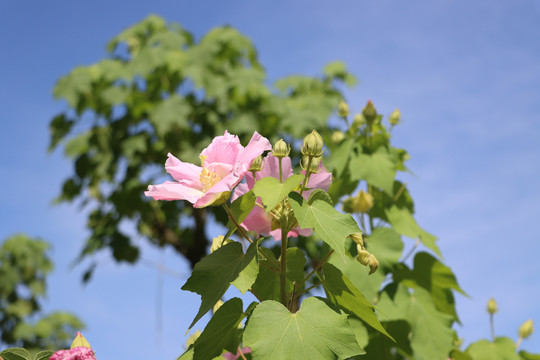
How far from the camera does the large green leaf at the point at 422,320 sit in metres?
1.47

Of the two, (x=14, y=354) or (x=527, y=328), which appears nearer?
(x=14, y=354)

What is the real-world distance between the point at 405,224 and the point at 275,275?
75 cm

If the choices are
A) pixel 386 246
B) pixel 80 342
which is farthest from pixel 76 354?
pixel 386 246

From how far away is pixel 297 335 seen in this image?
2.56 ft

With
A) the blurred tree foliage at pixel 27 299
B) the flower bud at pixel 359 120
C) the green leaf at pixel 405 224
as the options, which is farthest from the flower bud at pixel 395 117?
the blurred tree foliage at pixel 27 299

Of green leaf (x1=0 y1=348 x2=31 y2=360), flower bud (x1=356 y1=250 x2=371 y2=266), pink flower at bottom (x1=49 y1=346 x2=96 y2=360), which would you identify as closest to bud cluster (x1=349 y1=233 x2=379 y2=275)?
flower bud (x1=356 y1=250 x2=371 y2=266)

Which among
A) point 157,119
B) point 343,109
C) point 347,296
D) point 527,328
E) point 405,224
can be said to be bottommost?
point 347,296

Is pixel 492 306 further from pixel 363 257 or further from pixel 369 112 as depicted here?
→ pixel 363 257

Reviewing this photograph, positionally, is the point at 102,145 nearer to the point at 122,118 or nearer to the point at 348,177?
the point at 122,118

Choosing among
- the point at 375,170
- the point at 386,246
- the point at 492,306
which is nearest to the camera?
the point at 386,246

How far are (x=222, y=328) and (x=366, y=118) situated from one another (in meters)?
0.91

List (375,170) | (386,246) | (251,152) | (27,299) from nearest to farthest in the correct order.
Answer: (251,152), (386,246), (375,170), (27,299)

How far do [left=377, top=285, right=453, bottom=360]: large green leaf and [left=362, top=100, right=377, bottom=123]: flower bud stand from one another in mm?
485

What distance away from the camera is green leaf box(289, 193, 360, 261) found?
788 mm
